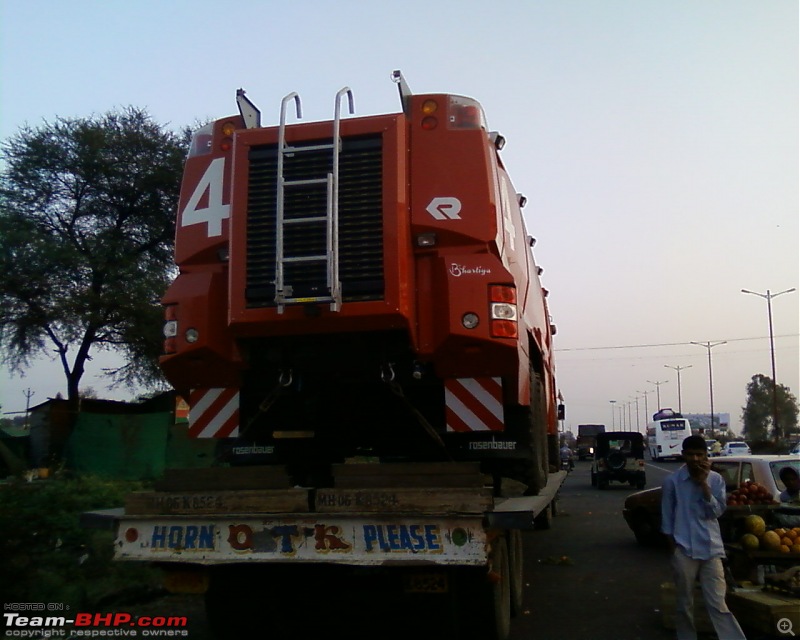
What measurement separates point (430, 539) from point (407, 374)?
175 cm

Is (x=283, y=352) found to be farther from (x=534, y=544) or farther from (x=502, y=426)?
(x=534, y=544)

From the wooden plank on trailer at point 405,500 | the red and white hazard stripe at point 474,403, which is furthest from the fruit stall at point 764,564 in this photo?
the wooden plank on trailer at point 405,500

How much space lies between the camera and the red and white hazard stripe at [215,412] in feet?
22.0

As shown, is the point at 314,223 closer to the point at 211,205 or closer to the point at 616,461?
the point at 211,205

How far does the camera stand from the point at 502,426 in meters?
6.25

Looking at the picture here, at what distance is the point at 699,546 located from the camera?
6.00 m

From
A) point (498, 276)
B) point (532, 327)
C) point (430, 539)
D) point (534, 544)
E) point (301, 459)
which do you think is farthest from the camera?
point (534, 544)

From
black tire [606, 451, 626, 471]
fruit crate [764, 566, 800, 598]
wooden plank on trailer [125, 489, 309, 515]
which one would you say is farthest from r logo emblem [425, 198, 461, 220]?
black tire [606, 451, 626, 471]

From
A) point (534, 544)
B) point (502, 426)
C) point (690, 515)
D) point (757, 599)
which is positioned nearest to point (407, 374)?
point (502, 426)

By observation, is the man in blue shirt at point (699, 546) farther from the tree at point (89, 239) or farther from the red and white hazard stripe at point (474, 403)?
the tree at point (89, 239)

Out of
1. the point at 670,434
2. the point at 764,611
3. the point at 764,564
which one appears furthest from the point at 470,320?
the point at 670,434

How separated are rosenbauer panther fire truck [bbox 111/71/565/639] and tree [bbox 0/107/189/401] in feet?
57.0

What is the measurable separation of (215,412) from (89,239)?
19.3 meters

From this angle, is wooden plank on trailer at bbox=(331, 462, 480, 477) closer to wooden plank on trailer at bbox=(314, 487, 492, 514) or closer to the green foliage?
wooden plank on trailer at bbox=(314, 487, 492, 514)
